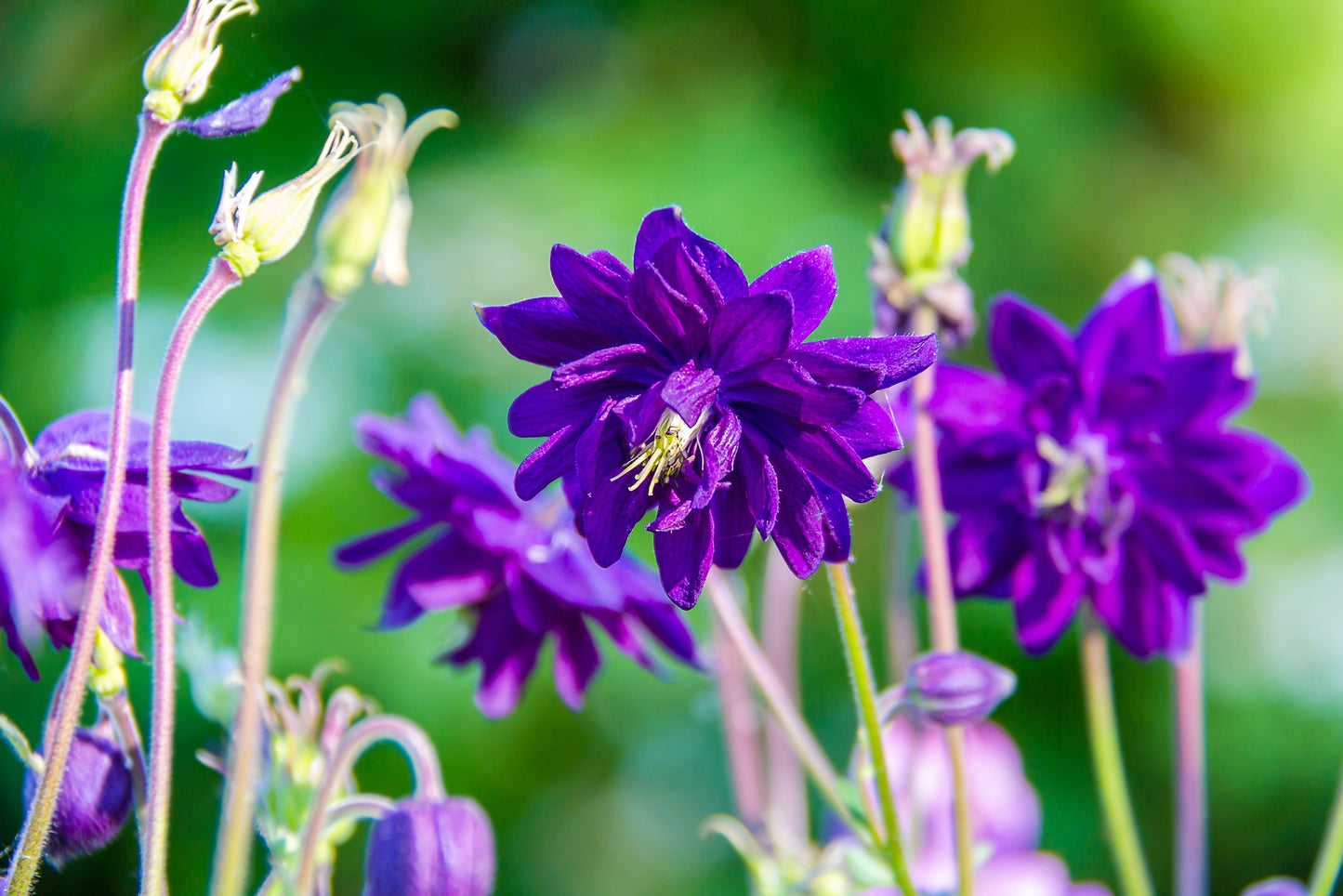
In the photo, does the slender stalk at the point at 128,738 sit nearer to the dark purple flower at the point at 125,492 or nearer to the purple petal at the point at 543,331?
the dark purple flower at the point at 125,492

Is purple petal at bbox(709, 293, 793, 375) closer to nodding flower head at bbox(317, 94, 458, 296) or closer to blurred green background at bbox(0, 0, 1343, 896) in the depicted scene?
nodding flower head at bbox(317, 94, 458, 296)

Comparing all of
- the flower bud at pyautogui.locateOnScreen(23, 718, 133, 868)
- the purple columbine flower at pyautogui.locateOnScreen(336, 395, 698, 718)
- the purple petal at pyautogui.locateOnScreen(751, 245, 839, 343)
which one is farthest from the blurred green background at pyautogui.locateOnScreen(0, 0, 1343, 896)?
the purple petal at pyautogui.locateOnScreen(751, 245, 839, 343)

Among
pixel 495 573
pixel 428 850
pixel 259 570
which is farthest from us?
pixel 495 573

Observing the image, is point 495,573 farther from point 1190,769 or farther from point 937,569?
point 1190,769

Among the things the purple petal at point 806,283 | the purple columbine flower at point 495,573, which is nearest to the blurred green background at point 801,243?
the purple columbine flower at point 495,573

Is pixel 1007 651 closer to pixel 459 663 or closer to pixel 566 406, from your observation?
pixel 459 663

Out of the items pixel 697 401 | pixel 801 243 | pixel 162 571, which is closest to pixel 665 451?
pixel 697 401

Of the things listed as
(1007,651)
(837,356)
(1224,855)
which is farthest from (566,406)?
(1224,855)

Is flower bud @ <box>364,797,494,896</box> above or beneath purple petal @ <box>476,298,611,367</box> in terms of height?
beneath
